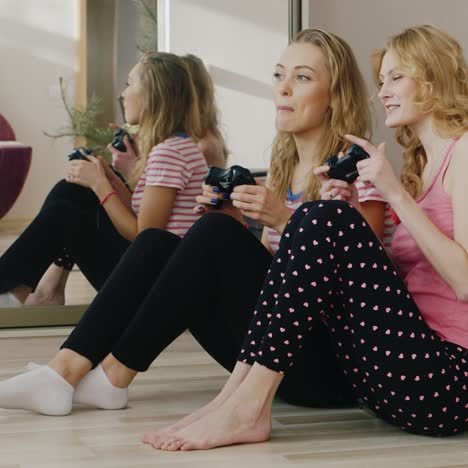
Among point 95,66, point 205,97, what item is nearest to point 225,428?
point 205,97

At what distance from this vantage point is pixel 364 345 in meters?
1.98

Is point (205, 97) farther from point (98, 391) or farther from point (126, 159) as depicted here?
point (98, 391)

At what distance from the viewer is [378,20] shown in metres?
4.13

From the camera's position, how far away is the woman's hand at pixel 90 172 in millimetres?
3258

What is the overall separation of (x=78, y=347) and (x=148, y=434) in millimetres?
320

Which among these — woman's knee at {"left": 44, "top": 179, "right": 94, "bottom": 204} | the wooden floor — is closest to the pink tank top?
the wooden floor

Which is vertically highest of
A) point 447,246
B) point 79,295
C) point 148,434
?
point 447,246

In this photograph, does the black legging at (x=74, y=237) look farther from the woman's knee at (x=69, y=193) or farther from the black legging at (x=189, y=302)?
the black legging at (x=189, y=302)

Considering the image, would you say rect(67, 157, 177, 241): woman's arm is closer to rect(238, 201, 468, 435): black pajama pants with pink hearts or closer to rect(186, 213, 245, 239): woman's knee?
rect(186, 213, 245, 239): woman's knee

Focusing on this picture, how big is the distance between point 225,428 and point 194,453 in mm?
79

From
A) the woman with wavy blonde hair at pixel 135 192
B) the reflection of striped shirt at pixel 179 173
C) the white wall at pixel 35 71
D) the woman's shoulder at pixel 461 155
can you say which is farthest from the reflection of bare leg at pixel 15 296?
the woman's shoulder at pixel 461 155

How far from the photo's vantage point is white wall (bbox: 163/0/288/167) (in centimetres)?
Result: 391

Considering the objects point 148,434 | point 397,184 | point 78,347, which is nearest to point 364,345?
point 397,184

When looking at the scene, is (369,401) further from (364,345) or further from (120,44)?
(120,44)
